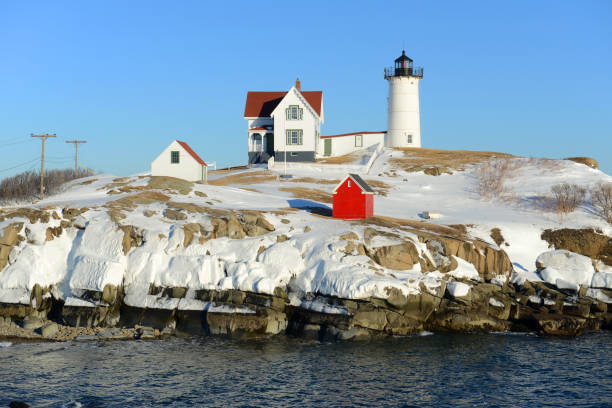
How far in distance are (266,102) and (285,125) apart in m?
6.00

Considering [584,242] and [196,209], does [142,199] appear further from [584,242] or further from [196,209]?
[584,242]

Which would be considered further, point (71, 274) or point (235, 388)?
point (71, 274)

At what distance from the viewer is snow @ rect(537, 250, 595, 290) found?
3578cm

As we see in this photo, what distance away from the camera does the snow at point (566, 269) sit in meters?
35.8

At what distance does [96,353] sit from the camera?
26.0 meters

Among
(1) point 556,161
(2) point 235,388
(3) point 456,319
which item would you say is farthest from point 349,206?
(1) point 556,161

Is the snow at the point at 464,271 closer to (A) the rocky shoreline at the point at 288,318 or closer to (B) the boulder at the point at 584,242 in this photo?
(A) the rocky shoreline at the point at 288,318

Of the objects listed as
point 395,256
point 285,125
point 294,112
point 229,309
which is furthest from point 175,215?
point 294,112

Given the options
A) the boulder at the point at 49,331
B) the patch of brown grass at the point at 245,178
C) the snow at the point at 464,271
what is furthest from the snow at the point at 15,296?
the patch of brown grass at the point at 245,178

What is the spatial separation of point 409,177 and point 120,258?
38463 mm

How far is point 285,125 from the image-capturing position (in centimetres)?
6956

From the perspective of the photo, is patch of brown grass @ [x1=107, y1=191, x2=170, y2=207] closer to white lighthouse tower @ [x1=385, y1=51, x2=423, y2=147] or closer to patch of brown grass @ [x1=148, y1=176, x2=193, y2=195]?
patch of brown grass @ [x1=148, y1=176, x2=193, y2=195]

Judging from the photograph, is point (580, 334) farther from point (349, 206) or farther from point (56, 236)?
point (56, 236)

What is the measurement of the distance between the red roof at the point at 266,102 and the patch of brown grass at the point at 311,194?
56.9ft
